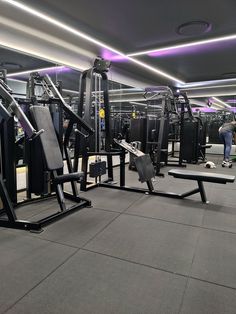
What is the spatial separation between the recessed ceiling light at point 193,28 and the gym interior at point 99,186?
40mm

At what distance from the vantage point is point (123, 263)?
2.12 m

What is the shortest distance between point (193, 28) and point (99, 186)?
11.4 feet

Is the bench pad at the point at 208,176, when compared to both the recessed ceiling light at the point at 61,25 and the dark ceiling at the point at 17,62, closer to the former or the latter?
the recessed ceiling light at the point at 61,25

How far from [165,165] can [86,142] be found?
154 inches

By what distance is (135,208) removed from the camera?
3.58 metres

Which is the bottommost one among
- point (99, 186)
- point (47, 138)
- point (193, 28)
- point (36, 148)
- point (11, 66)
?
point (99, 186)

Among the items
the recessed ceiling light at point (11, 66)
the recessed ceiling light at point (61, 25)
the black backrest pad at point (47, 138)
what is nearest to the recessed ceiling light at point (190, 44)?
the recessed ceiling light at point (61, 25)

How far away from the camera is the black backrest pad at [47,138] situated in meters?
2.88

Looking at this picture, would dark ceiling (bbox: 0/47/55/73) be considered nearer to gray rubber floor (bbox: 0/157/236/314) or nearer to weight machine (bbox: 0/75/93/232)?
weight machine (bbox: 0/75/93/232)

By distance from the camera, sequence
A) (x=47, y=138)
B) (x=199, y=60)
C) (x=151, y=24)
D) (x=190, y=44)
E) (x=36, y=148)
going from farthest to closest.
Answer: (x=199, y=60) < (x=190, y=44) < (x=151, y=24) < (x=36, y=148) < (x=47, y=138)

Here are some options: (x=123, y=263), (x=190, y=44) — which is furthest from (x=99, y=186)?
(x=190, y=44)

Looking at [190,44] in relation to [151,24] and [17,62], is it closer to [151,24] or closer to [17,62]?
[151,24]

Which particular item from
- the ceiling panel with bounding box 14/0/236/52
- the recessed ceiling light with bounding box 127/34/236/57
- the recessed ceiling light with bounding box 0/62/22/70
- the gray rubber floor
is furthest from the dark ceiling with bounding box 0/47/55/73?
the gray rubber floor

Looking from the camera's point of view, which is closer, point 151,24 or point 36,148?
point 36,148
